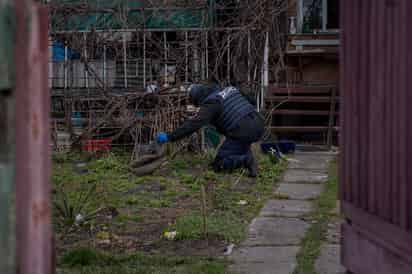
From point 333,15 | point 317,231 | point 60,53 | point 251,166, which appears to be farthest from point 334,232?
point 333,15

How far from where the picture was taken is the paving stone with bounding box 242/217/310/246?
6219 mm

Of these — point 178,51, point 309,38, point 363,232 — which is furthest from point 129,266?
point 309,38

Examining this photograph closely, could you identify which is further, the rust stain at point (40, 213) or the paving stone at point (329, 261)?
the paving stone at point (329, 261)

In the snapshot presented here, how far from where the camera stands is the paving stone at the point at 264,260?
209 inches

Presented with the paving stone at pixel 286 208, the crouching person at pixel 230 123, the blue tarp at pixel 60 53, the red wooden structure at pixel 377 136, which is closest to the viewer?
the red wooden structure at pixel 377 136

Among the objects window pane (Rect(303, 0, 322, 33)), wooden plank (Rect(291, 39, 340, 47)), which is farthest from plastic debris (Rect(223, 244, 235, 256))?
window pane (Rect(303, 0, 322, 33))

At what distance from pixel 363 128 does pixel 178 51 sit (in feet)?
28.1

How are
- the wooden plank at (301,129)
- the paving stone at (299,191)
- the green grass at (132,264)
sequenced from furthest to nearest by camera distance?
the wooden plank at (301,129)
the paving stone at (299,191)
the green grass at (132,264)

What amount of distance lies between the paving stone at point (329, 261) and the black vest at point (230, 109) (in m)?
4.09

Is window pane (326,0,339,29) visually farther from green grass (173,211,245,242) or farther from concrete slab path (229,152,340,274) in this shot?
green grass (173,211,245,242)

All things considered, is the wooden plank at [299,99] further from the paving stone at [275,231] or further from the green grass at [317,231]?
the paving stone at [275,231]

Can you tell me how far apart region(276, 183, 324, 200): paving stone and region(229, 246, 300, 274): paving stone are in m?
2.56

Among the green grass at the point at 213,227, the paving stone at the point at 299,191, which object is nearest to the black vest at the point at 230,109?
the paving stone at the point at 299,191

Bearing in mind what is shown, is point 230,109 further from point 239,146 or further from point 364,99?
point 364,99
